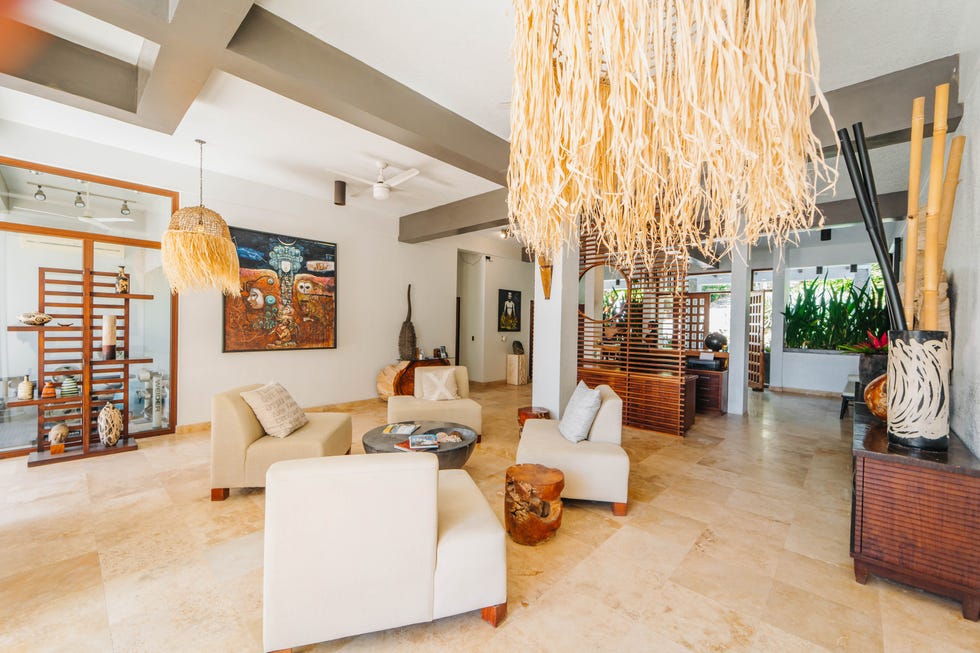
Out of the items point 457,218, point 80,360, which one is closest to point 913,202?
point 457,218

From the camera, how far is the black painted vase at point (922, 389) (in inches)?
78.2

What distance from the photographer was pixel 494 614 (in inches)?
69.3

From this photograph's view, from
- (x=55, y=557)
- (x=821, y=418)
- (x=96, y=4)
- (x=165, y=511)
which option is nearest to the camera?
(x=96, y=4)

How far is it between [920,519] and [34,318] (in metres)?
6.60

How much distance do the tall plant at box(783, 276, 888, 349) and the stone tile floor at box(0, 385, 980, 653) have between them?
4829 mm

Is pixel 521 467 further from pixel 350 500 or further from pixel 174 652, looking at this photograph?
pixel 174 652

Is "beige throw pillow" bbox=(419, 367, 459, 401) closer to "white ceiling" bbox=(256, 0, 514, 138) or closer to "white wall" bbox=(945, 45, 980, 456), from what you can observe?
"white ceiling" bbox=(256, 0, 514, 138)

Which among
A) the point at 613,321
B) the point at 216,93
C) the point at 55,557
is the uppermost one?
the point at 216,93

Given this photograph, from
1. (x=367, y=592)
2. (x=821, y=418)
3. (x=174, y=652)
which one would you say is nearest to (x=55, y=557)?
(x=174, y=652)

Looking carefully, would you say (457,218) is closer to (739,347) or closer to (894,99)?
(894,99)

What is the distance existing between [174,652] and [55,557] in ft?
4.37

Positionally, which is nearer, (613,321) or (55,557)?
(55,557)

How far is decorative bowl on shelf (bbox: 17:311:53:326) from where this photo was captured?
359 centimetres

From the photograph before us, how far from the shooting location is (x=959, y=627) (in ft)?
5.94
